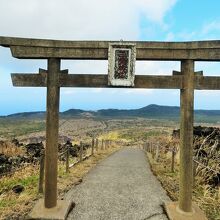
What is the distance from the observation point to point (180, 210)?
8078 millimetres

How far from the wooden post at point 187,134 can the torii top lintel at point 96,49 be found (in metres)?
0.30

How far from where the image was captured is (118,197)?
32.1ft

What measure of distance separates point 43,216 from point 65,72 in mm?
3239

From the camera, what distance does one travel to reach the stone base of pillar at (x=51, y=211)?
Result: 772 centimetres

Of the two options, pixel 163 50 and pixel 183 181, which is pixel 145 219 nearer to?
pixel 183 181

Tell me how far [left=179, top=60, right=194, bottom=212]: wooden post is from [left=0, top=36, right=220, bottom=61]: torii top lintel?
0.99 ft

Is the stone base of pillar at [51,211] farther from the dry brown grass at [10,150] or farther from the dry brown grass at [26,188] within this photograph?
the dry brown grass at [10,150]

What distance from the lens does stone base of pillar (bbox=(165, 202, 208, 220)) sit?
7.75 meters

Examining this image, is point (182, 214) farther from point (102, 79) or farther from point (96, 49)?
point (96, 49)

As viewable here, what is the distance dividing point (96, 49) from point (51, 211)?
380 cm

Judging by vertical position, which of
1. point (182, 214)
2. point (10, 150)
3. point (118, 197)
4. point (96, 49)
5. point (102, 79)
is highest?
point (96, 49)

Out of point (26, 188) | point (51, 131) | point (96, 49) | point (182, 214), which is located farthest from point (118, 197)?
point (96, 49)

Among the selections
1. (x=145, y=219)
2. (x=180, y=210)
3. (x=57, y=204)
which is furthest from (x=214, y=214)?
(x=57, y=204)

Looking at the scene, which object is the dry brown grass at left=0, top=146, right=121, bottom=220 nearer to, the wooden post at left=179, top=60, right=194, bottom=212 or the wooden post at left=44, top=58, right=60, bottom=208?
the wooden post at left=44, top=58, right=60, bottom=208
